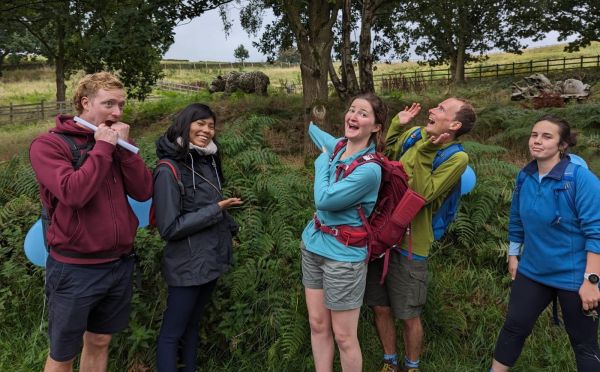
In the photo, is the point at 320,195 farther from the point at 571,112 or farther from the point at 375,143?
the point at 571,112

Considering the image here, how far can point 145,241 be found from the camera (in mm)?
4047

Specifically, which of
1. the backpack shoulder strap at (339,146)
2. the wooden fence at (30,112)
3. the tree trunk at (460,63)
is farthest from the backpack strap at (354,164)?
the tree trunk at (460,63)

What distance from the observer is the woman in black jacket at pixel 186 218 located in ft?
9.37

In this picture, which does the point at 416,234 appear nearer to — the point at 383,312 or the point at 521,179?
the point at 383,312

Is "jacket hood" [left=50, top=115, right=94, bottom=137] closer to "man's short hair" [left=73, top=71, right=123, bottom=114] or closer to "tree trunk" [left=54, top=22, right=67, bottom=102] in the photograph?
"man's short hair" [left=73, top=71, right=123, bottom=114]

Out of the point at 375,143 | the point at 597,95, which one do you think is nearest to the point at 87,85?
the point at 375,143

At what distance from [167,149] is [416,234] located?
1777 millimetres

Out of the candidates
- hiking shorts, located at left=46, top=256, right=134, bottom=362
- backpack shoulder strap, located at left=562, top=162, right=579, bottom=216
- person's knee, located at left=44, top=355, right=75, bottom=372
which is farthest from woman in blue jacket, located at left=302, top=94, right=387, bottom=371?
person's knee, located at left=44, top=355, right=75, bottom=372

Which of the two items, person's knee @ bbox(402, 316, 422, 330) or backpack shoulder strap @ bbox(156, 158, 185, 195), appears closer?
backpack shoulder strap @ bbox(156, 158, 185, 195)

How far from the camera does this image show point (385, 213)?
2844mm

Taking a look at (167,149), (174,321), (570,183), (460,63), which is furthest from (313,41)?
(460,63)

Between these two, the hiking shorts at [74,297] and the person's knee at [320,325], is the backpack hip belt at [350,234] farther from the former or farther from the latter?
the hiking shorts at [74,297]

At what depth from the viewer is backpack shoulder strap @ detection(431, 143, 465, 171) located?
9.92 ft

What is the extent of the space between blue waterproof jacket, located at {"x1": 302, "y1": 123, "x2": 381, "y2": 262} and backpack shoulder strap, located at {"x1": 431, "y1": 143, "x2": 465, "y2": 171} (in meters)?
0.49
